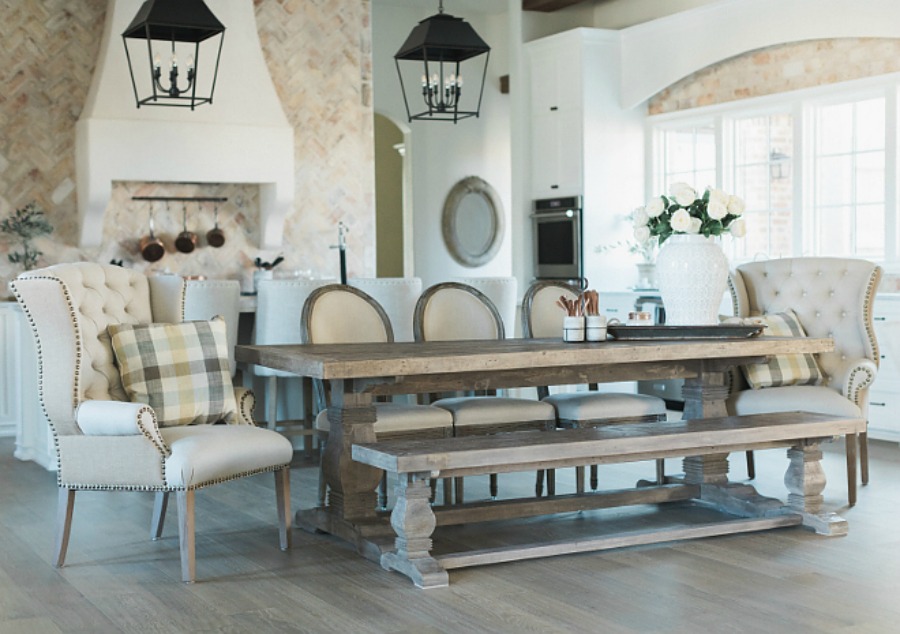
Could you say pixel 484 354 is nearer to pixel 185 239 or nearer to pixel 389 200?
pixel 185 239

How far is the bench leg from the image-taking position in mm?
3703

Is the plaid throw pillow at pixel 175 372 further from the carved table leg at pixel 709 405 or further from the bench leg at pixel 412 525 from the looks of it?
the carved table leg at pixel 709 405

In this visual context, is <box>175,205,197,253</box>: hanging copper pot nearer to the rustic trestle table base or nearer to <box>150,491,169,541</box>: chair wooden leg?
the rustic trestle table base

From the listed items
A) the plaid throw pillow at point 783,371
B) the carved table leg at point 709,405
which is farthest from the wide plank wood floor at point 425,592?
the plaid throw pillow at point 783,371

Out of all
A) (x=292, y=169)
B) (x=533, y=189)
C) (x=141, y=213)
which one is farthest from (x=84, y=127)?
(x=533, y=189)

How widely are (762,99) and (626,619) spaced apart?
18.0 feet

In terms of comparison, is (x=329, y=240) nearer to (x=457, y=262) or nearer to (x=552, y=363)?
(x=457, y=262)

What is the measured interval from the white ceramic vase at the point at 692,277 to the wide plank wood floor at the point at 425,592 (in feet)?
3.07

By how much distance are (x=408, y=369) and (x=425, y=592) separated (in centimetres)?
71

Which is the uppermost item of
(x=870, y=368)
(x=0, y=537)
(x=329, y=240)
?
(x=329, y=240)

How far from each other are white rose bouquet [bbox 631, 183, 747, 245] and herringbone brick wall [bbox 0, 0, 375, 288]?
4.22m

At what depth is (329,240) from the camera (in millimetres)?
8766

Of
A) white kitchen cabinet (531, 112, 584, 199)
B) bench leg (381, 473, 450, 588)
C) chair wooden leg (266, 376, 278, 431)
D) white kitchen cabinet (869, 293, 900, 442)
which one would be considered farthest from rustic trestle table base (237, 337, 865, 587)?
white kitchen cabinet (531, 112, 584, 199)

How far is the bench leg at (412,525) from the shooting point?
3.70 meters
